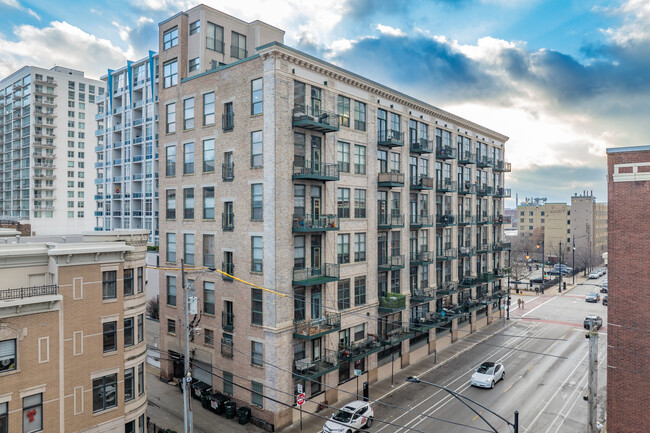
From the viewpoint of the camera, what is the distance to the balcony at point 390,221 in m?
36.0

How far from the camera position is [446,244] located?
154 ft

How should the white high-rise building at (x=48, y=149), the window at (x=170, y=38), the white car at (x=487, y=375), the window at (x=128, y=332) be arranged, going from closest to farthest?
the window at (x=128, y=332)
the white car at (x=487, y=375)
the window at (x=170, y=38)
the white high-rise building at (x=48, y=149)

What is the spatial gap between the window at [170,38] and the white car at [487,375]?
3702cm

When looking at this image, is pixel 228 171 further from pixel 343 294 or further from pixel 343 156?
pixel 343 294

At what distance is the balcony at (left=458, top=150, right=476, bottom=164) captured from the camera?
1912 inches

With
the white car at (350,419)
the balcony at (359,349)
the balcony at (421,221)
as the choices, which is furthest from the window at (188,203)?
the balcony at (421,221)

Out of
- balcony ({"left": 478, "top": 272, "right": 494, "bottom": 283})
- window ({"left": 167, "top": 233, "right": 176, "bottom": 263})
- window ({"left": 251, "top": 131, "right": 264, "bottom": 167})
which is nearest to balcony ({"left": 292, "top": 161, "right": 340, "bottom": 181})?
window ({"left": 251, "top": 131, "right": 264, "bottom": 167})

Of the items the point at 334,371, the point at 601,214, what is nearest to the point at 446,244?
the point at 334,371

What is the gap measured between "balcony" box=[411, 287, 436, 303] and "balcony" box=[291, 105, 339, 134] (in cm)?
1828

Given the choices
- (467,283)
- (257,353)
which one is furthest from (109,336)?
(467,283)

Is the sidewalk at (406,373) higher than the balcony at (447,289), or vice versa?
the balcony at (447,289)

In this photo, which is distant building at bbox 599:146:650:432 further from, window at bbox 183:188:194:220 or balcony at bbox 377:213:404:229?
window at bbox 183:188:194:220

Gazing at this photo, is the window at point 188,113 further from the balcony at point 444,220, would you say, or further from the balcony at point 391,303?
the balcony at point 444,220

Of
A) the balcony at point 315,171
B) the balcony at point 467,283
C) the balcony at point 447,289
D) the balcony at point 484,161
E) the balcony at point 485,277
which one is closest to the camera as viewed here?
the balcony at point 315,171
